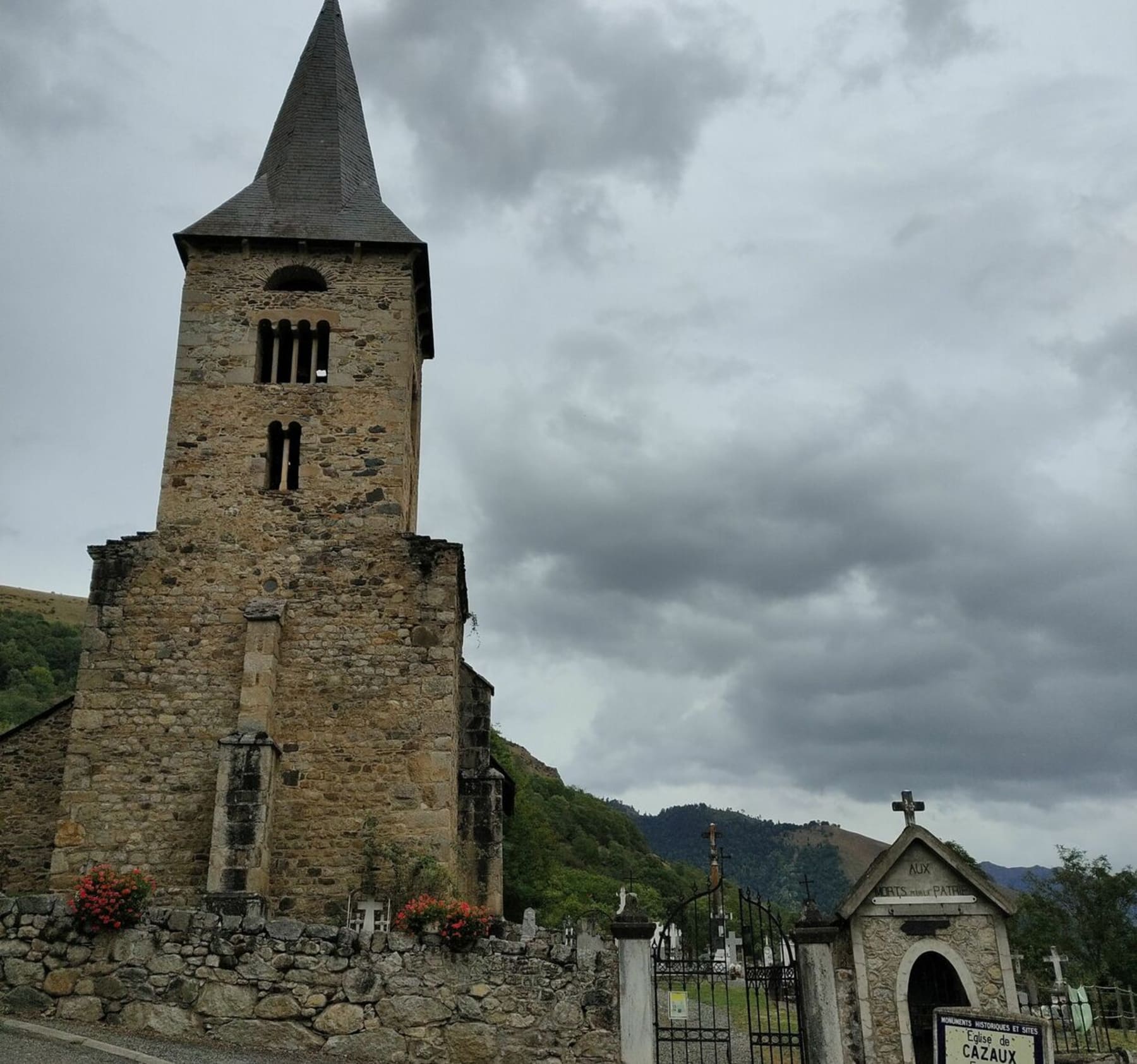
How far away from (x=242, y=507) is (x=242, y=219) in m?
6.65

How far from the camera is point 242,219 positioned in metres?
20.2

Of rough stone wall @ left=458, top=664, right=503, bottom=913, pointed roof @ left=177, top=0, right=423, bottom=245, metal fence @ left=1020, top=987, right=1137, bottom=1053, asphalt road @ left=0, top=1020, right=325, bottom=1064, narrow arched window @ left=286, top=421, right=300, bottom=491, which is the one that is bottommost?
metal fence @ left=1020, top=987, right=1137, bottom=1053

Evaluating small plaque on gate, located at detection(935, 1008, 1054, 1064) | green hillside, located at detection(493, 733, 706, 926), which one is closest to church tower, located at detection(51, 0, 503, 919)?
green hillside, located at detection(493, 733, 706, 926)

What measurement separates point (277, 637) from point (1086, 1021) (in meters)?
16.9

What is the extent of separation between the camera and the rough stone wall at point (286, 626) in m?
15.5

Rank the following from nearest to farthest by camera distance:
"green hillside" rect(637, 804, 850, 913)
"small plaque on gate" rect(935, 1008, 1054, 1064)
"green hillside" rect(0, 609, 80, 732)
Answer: "small plaque on gate" rect(935, 1008, 1054, 1064) < "green hillside" rect(0, 609, 80, 732) < "green hillside" rect(637, 804, 850, 913)

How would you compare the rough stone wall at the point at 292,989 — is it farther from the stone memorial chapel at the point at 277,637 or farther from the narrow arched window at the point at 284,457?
the narrow arched window at the point at 284,457

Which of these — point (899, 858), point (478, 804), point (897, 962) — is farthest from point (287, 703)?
point (897, 962)

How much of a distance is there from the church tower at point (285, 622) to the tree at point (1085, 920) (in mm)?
34219

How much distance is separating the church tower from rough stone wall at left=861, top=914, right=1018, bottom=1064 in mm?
6589

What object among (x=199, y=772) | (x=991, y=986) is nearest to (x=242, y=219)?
(x=199, y=772)

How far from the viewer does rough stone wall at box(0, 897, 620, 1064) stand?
10.3m

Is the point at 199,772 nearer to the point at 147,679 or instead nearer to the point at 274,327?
the point at 147,679

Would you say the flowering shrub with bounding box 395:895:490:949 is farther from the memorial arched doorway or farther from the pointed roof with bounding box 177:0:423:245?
the pointed roof with bounding box 177:0:423:245
